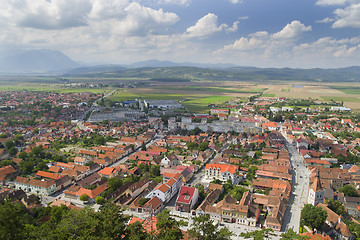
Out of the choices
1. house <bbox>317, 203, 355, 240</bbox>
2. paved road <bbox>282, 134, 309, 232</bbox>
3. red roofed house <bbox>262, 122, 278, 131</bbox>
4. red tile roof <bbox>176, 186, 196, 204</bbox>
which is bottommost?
paved road <bbox>282, 134, 309, 232</bbox>

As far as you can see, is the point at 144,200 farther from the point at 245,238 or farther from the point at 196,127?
the point at 196,127

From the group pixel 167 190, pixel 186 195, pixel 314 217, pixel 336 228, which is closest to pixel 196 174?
pixel 167 190

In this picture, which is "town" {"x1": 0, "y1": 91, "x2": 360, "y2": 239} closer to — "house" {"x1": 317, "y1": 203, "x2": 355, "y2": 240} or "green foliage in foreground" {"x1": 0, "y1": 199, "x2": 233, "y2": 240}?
"house" {"x1": 317, "y1": 203, "x2": 355, "y2": 240}

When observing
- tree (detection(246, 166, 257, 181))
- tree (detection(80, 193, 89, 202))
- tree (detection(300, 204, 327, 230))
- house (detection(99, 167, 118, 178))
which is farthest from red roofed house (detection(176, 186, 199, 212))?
house (detection(99, 167, 118, 178))

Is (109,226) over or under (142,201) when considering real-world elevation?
over

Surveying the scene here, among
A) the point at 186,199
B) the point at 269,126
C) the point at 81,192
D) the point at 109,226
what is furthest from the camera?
the point at 269,126

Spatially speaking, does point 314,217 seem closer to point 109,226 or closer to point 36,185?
point 109,226

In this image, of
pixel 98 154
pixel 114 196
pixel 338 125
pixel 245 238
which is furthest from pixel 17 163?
pixel 338 125

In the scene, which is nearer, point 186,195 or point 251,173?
point 186,195
